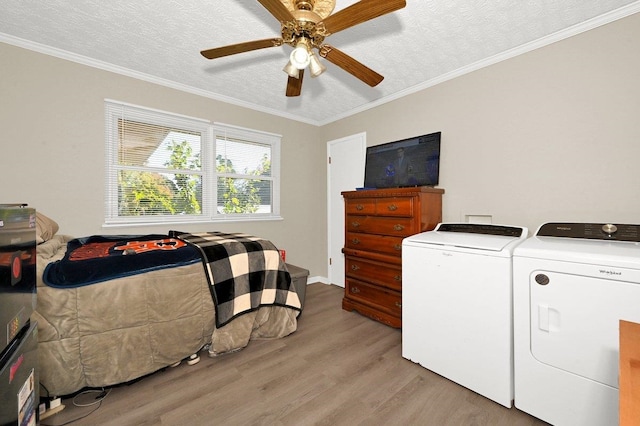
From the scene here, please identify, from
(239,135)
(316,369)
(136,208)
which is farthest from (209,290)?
(239,135)

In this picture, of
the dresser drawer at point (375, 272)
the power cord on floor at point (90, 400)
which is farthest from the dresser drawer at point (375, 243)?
the power cord on floor at point (90, 400)

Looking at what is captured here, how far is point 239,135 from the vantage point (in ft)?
11.2

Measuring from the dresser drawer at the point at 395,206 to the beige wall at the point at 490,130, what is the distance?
537 mm

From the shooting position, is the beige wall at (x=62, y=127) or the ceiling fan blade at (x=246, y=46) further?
the beige wall at (x=62, y=127)

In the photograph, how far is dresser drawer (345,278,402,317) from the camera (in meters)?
2.51

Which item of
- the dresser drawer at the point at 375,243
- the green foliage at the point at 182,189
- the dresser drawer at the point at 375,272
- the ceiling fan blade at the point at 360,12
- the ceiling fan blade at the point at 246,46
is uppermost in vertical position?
the ceiling fan blade at the point at 246,46

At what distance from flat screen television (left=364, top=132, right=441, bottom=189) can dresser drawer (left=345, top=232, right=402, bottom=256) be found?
68cm

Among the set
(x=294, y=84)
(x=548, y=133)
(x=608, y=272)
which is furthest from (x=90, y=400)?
→ (x=548, y=133)

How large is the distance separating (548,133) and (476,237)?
3.43 ft

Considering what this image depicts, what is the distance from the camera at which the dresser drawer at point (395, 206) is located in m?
2.43

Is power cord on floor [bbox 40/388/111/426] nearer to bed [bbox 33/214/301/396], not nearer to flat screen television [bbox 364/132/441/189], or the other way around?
bed [bbox 33/214/301/396]

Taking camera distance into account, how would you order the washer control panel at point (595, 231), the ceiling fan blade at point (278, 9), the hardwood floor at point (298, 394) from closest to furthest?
the ceiling fan blade at point (278, 9), the hardwood floor at point (298, 394), the washer control panel at point (595, 231)

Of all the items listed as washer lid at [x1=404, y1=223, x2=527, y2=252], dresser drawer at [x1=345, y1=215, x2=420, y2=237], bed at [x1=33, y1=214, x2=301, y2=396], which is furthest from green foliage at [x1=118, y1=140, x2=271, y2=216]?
washer lid at [x1=404, y1=223, x2=527, y2=252]

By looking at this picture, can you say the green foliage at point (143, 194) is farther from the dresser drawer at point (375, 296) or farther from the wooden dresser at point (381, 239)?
the dresser drawer at point (375, 296)
